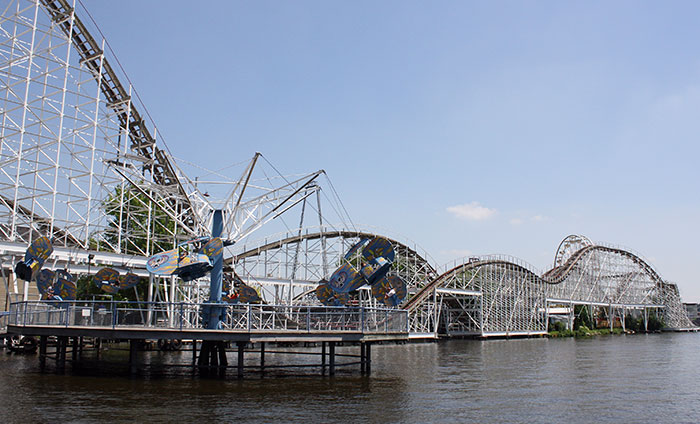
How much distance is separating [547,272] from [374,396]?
62487 millimetres

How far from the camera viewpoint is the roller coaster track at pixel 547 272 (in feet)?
175

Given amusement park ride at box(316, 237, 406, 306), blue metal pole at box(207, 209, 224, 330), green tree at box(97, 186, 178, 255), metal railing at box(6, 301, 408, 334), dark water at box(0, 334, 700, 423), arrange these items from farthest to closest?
green tree at box(97, 186, 178, 255) → amusement park ride at box(316, 237, 406, 306) → blue metal pole at box(207, 209, 224, 330) → metal railing at box(6, 301, 408, 334) → dark water at box(0, 334, 700, 423)

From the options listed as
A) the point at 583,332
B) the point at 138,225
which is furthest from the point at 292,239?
the point at 583,332

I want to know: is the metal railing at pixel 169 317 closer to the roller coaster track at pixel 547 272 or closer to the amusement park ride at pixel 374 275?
the amusement park ride at pixel 374 275

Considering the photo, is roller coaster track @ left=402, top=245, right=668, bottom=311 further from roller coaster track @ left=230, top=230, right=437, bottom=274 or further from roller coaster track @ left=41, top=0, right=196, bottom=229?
roller coaster track @ left=41, top=0, right=196, bottom=229

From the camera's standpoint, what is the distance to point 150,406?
649 inches

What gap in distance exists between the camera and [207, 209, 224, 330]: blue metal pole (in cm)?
2303

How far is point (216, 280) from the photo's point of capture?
24.3 meters

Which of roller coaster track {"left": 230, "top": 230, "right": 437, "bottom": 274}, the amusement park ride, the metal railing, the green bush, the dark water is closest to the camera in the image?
the dark water

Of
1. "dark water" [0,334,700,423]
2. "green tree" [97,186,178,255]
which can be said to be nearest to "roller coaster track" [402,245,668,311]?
"green tree" [97,186,178,255]

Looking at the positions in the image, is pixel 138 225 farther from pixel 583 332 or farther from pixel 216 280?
pixel 583 332

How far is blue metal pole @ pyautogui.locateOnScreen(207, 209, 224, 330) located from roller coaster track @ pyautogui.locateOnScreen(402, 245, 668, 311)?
2821 centimetres

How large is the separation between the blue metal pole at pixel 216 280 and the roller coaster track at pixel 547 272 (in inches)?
1111

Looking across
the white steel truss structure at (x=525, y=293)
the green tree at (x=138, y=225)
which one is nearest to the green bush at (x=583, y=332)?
the white steel truss structure at (x=525, y=293)
